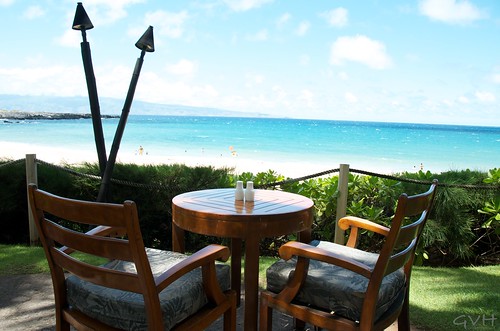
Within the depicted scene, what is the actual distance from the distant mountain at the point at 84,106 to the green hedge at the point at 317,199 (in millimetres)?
102392

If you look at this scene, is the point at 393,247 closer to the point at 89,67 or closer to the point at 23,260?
the point at 89,67

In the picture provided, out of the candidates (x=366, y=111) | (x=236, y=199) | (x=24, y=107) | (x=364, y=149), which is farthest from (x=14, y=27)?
(x=24, y=107)

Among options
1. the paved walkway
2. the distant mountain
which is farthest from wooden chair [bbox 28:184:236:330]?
the distant mountain

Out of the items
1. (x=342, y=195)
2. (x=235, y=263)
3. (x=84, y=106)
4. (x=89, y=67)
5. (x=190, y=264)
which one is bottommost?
(x=235, y=263)

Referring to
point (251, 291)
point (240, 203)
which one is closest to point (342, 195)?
point (240, 203)

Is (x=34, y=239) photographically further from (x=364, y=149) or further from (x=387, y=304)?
(x=364, y=149)

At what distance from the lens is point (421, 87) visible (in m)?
57.8

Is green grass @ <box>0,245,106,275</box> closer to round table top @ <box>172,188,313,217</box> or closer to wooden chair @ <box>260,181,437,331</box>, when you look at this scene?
round table top @ <box>172,188,313,217</box>

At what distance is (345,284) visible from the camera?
6.05 ft

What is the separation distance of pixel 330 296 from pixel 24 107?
4761 inches

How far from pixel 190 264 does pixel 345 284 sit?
0.74 meters

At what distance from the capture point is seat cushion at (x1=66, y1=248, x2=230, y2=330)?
1599mm

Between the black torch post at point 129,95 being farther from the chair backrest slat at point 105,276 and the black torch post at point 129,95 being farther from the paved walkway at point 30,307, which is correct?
the chair backrest slat at point 105,276

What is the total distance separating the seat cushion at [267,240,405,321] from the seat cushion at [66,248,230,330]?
0.43 m
